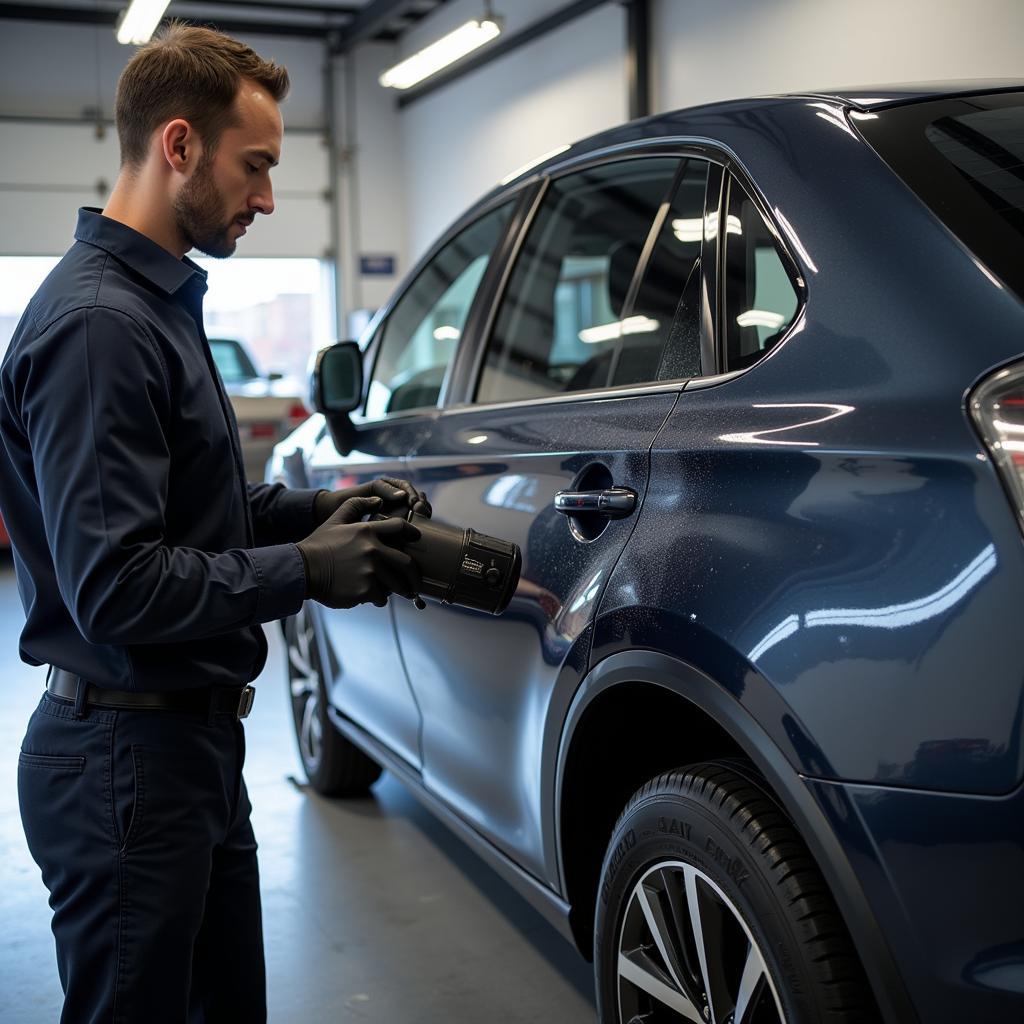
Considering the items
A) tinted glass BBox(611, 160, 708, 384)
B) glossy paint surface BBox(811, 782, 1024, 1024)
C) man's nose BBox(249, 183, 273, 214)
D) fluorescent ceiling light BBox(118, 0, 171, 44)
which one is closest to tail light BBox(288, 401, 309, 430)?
fluorescent ceiling light BBox(118, 0, 171, 44)

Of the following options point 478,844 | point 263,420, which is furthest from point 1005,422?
point 263,420

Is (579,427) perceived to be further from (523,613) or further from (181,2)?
(181,2)

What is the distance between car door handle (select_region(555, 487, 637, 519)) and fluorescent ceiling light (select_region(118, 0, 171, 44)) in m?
8.12

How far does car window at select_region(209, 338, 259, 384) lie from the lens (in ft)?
32.6

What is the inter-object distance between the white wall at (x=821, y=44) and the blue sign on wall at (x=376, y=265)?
214 inches

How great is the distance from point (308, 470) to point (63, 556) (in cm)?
173

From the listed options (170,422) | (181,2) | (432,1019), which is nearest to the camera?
(170,422)

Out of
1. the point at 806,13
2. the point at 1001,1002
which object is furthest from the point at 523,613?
the point at 806,13

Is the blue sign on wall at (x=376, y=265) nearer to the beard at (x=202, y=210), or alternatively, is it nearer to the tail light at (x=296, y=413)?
the tail light at (x=296, y=413)

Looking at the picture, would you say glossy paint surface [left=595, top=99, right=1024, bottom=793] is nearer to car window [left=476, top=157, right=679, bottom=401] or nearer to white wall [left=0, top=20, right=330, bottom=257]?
car window [left=476, top=157, right=679, bottom=401]

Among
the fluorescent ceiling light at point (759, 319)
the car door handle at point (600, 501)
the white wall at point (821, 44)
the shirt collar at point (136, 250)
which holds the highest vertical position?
the white wall at point (821, 44)

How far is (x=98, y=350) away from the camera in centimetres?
133

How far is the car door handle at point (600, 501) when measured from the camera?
1596mm

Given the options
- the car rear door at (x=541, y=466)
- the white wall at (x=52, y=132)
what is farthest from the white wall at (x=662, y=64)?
the car rear door at (x=541, y=466)
